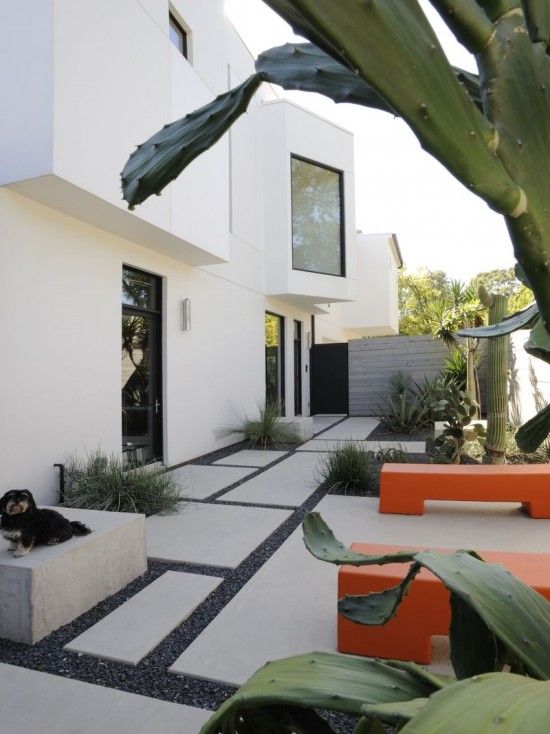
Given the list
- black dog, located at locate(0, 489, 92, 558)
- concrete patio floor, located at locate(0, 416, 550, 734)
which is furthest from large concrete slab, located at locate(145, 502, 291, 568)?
black dog, located at locate(0, 489, 92, 558)

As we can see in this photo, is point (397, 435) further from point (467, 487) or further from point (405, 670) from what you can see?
point (405, 670)

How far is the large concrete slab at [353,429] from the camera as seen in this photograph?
10103mm

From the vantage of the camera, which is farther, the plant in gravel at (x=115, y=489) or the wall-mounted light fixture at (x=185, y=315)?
the wall-mounted light fixture at (x=185, y=315)

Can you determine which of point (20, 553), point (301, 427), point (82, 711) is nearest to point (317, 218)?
point (301, 427)

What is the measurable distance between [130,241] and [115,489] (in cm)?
343

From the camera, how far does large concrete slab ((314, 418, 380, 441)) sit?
1010cm

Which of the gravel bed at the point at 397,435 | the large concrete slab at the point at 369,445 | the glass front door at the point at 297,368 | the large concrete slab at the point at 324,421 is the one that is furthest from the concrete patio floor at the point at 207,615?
the glass front door at the point at 297,368

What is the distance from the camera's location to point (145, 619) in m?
2.78

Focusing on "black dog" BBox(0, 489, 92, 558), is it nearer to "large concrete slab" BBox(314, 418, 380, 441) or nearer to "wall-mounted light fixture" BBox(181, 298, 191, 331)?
"wall-mounted light fixture" BBox(181, 298, 191, 331)

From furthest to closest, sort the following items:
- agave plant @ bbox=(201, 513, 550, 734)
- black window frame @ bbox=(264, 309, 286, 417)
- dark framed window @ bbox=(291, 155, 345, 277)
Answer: black window frame @ bbox=(264, 309, 286, 417)
dark framed window @ bbox=(291, 155, 345, 277)
agave plant @ bbox=(201, 513, 550, 734)

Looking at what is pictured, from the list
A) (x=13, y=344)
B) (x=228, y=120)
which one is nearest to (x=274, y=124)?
(x=13, y=344)

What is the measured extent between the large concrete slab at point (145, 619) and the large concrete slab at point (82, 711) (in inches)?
10.1

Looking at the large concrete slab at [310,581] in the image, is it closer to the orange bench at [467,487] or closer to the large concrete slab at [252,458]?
the orange bench at [467,487]

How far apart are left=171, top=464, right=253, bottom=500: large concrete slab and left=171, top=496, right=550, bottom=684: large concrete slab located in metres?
1.51
